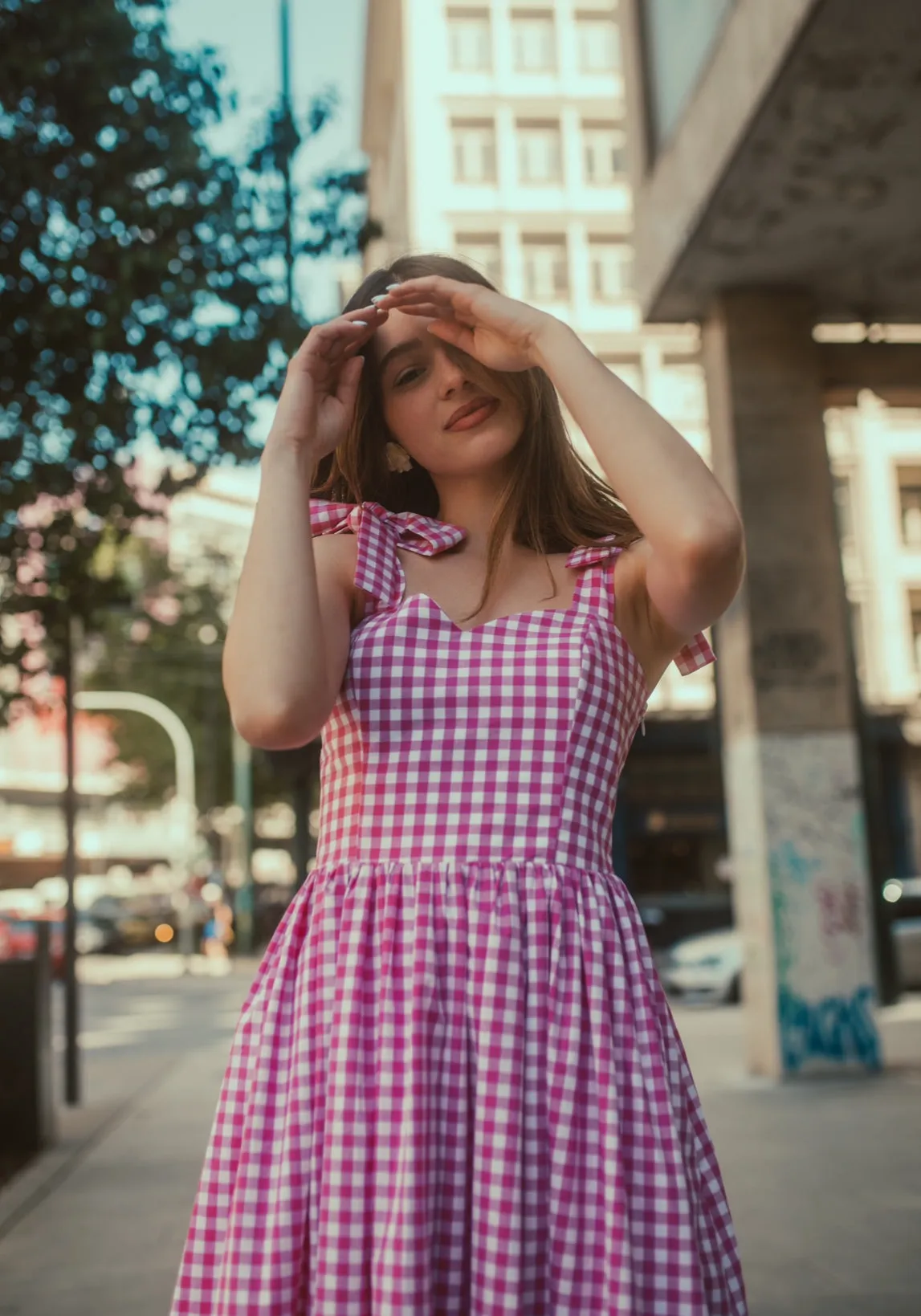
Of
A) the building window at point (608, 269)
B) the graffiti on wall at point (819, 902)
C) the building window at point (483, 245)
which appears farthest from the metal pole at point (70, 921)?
the building window at point (608, 269)

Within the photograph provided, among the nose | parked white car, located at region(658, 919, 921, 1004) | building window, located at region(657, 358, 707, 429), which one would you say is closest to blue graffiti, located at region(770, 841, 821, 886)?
parked white car, located at region(658, 919, 921, 1004)

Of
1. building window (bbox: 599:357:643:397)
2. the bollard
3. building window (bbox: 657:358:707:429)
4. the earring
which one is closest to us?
the earring

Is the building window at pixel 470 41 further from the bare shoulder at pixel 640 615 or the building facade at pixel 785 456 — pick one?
the bare shoulder at pixel 640 615

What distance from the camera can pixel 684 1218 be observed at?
1384 mm

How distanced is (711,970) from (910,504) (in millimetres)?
17288

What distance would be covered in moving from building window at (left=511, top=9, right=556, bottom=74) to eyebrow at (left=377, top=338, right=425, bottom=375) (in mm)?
39566

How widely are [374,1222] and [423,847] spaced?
0.37 m

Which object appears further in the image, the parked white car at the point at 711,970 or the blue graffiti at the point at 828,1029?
the parked white car at the point at 711,970

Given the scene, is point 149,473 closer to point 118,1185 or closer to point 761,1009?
point 118,1185

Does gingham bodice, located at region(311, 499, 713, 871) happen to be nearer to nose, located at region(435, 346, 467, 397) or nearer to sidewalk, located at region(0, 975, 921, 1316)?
nose, located at region(435, 346, 467, 397)

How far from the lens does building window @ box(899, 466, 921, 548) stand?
30.8m

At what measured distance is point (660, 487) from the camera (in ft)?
5.01

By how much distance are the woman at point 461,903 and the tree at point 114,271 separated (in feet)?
16.9

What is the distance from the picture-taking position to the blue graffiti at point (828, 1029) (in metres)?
9.64
